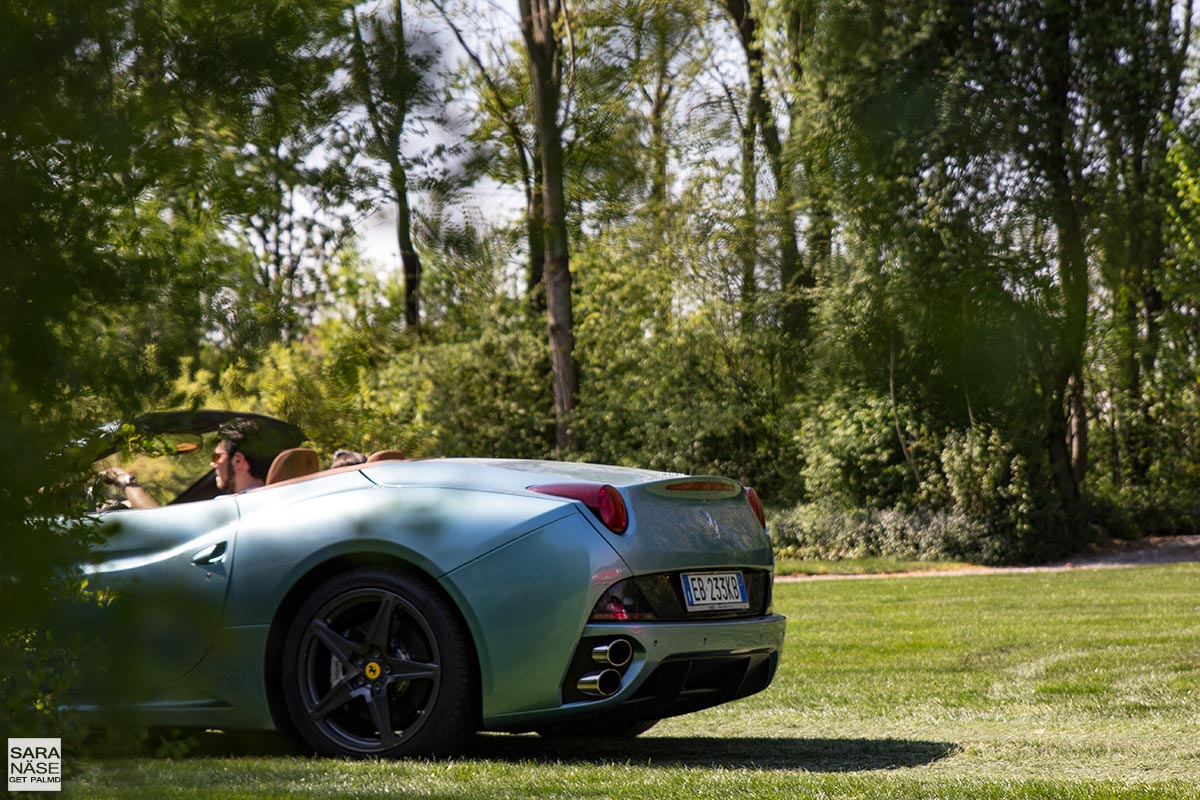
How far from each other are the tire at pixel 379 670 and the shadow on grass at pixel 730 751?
10.9 inches

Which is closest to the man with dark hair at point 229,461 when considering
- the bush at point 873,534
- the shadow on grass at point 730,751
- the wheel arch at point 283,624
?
the wheel arch at point 283,624

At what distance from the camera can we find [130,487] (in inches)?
85.5

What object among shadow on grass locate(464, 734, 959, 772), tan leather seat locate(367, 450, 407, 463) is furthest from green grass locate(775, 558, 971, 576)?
tan leather seat locate(367, 450, 407, 463)

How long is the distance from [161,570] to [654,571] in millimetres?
3598

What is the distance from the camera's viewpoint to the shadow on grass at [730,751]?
524cm

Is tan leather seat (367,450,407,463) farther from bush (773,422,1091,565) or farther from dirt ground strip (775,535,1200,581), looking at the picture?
bush (773,422,1091,565)

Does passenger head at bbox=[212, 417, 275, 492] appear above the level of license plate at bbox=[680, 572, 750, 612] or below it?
above

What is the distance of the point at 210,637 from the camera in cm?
172

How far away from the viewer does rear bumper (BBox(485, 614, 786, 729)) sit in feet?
16.5

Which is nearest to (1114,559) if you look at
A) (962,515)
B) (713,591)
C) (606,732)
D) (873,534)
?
(962,515)

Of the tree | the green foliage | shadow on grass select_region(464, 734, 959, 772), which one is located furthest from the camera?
the green foliage

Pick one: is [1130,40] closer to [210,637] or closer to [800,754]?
[800,754]

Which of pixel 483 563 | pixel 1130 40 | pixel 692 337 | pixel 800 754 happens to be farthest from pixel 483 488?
pixel 692 337

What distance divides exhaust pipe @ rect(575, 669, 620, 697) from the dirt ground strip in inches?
526
